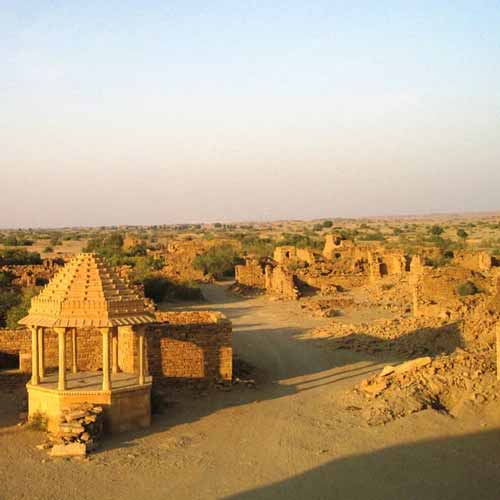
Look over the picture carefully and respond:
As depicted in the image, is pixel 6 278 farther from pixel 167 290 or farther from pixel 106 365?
pixel 106 365

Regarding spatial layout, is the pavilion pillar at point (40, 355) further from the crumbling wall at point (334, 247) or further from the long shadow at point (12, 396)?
the crumbling wall at point (334, 247)

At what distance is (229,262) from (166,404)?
27253mm

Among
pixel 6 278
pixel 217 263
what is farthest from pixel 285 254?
pixel 6 278

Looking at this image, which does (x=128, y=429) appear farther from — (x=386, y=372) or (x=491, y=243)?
(x=491, y=243)

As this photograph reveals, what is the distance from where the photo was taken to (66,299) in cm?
1133

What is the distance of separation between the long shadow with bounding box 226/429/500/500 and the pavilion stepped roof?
382cm

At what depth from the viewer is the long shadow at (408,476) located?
8.72 m

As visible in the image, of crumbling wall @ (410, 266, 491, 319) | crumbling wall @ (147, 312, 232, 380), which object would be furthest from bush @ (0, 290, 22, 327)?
crumbling wall @ (410, 266, 491, 319)

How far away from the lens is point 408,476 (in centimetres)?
927

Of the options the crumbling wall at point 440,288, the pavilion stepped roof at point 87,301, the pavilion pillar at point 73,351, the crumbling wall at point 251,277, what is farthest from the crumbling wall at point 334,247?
the pavilion stepped roof at point 87,301

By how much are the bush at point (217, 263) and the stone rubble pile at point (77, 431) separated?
26.2m

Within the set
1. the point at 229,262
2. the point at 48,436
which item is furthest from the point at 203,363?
the point at 229,262

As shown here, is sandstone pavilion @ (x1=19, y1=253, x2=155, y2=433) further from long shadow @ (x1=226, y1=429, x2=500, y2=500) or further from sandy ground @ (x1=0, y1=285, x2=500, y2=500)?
long shadow @ (x1=226, y1=429, x2=500, y2=500)

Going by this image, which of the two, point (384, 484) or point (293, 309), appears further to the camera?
point (293, 309)
